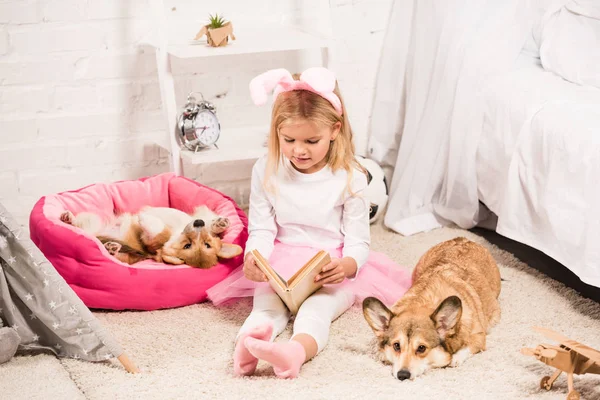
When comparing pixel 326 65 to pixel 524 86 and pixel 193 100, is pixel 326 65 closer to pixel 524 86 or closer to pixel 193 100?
pixel 193 100

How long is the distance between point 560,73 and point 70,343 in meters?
1.71

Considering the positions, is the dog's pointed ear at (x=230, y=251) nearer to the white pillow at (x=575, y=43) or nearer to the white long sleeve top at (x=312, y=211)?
the white long sleeve top at (x=312, y=211)

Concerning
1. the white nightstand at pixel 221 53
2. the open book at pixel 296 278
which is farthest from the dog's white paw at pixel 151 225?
the open book at pixel 296 278

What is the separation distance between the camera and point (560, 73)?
253 cm

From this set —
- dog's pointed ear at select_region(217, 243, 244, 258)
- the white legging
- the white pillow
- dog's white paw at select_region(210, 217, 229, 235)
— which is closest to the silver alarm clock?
dog's white paw at select_region(210, 217, 229, 235)

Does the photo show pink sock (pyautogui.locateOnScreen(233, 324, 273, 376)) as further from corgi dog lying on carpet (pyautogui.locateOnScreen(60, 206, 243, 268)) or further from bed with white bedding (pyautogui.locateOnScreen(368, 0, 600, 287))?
bed with white bedding (pyautogui.locateOnScreen(368, 0, 600, 287))

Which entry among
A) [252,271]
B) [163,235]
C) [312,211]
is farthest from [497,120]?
[163,235]

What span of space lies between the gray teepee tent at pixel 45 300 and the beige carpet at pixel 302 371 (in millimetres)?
50

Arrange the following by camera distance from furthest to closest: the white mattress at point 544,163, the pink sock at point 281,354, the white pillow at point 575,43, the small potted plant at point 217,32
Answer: the small potted plant at point 217,32 < the white pillow at point 575,43 < the white mattress at point 544,163 < the pink sock at point 281,354

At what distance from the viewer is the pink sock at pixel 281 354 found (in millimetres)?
1695

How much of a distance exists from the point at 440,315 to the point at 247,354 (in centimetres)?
44

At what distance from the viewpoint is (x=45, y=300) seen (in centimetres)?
183

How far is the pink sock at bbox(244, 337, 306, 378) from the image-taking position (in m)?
1.70

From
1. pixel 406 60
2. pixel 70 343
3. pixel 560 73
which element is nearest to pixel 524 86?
pixel 560 73
